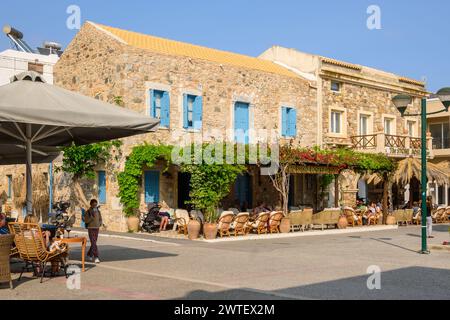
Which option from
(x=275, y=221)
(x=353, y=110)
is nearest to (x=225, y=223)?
(x=275, y=221)

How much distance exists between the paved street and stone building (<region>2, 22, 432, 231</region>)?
5.88 meters

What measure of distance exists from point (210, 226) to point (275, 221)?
9.78 ft

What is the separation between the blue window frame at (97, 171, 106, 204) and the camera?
21.5m

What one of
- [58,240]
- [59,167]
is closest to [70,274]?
[58,240]

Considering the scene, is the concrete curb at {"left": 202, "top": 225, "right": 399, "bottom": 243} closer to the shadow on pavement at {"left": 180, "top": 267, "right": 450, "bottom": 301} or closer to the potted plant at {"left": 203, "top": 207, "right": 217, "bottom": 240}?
the potted plant at {"left": 203, "top": 207, "right": 217, "bottom": 240}

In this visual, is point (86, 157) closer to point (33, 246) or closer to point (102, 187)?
point (102, 187)

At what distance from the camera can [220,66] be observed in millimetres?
23391

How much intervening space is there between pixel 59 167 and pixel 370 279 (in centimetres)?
1610

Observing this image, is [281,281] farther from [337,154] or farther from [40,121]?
[337,154]

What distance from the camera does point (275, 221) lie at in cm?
2014

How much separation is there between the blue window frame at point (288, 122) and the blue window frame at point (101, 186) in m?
8.30

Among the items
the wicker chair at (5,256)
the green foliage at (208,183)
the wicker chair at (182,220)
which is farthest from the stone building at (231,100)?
the wicker chair at (5,256)

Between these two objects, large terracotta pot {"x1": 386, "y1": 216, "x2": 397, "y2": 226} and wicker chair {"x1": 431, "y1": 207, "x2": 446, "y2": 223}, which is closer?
large terracotta pot {"x1": 386, "y1": 216, "x2": 397, "y2": 226}

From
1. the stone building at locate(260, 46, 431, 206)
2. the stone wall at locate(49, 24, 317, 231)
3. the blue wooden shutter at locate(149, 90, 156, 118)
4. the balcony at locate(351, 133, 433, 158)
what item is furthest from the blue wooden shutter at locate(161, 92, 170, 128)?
the balcony at locate(351, 133, 433, 158)
